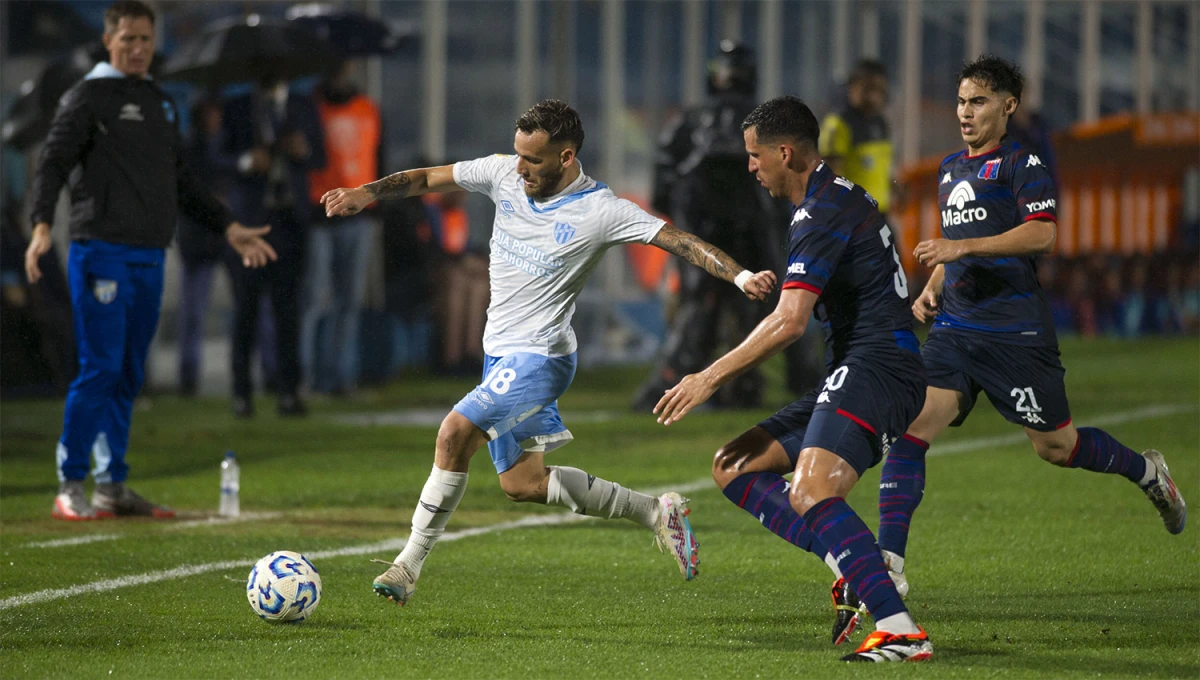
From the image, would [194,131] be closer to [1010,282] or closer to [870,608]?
[1010,282]

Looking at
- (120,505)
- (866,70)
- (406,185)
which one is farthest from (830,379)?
(866,70)

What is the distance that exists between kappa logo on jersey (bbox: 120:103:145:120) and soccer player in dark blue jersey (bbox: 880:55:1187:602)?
3.88 meters

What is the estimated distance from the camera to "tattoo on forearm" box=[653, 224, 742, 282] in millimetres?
5301

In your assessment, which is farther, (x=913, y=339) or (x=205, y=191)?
(x=205, y=191)

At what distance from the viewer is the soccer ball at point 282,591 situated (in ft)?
17.5

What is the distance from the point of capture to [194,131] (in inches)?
541

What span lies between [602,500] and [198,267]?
8.33 meters

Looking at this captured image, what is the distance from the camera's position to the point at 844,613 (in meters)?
5.04

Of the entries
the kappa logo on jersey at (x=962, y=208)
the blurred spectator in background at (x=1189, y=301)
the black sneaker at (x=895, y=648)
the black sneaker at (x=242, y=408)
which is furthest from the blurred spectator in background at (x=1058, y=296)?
the black sneaker at (x=895, y=648)

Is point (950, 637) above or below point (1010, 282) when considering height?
below

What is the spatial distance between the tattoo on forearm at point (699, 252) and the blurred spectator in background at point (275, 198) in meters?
7.17

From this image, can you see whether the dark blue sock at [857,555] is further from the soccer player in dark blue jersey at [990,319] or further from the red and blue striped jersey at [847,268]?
the soccer player in dark blue jersey at [990,319]

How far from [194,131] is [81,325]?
6355 mm

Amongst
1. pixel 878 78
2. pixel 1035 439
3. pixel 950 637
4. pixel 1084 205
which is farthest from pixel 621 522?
pixel 1084 205
